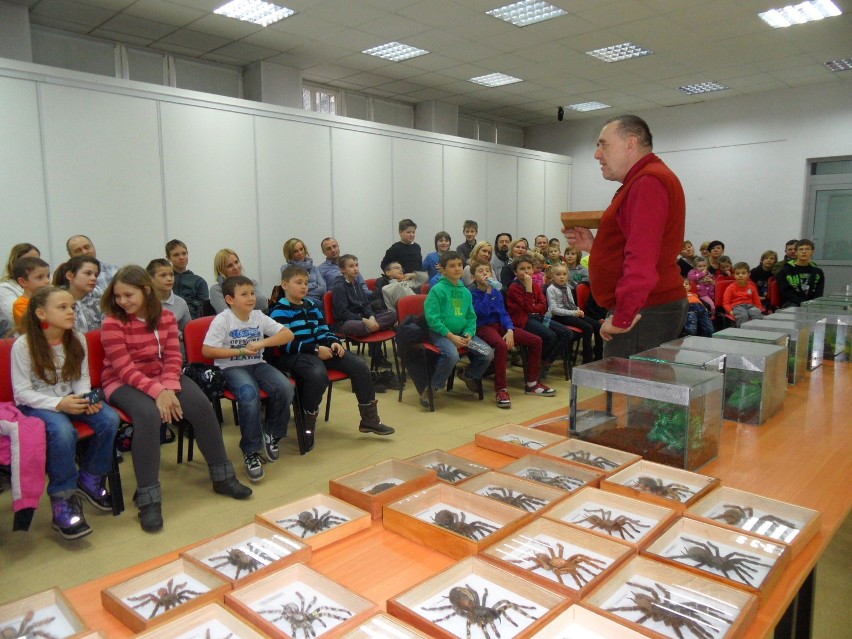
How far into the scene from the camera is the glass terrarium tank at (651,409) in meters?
1.59

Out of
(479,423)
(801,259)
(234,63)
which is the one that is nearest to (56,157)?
(234,63)

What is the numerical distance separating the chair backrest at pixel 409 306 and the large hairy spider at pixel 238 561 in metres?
3.44

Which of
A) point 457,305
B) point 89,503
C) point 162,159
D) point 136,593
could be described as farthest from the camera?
point 162,159

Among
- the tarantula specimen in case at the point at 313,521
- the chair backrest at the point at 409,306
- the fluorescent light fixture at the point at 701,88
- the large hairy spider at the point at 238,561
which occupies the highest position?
the fluorescent light fixture at the point at 701,88

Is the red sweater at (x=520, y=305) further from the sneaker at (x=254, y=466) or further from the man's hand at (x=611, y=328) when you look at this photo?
the man's hand at (x=611, y=328)

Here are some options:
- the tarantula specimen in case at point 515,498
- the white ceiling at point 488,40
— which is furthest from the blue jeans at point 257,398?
the white ceiling at point 488,40

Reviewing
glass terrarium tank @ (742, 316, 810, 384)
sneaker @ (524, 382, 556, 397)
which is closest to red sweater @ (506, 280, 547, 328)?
sneaker @ (524, 382, 556, 397)

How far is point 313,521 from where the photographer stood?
1303mm

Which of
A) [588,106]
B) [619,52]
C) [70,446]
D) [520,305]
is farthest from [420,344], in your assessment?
[588,106]

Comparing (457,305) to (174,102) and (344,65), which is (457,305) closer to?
(174,102)

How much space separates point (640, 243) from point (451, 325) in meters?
2.71

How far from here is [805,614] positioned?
1.44m

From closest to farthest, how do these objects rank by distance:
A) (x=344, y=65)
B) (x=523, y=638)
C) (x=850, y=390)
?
(x=523, y=638), (x=850, y=390), (x=344, y=65)

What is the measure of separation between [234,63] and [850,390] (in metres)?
6.94
